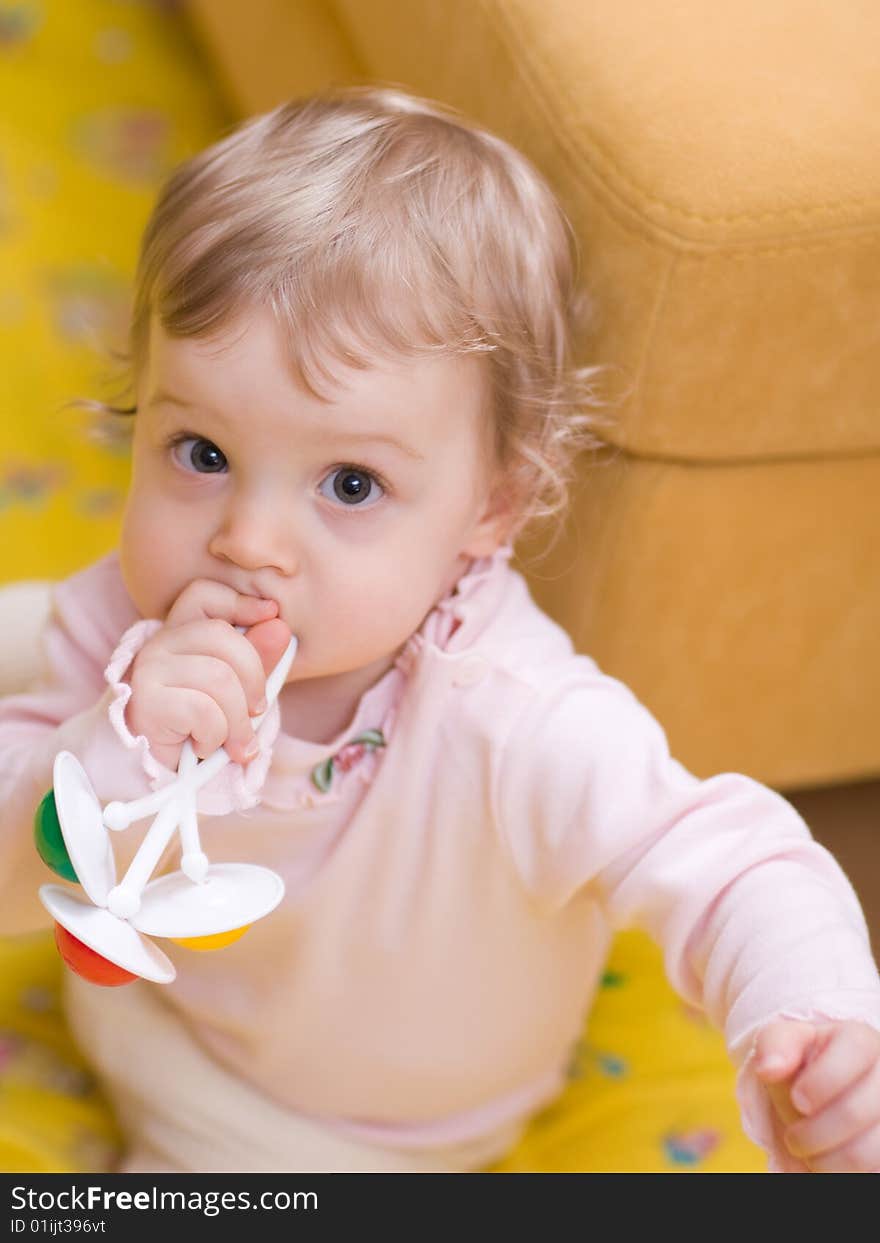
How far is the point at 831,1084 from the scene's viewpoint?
0.67 metres

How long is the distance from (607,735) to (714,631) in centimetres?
32

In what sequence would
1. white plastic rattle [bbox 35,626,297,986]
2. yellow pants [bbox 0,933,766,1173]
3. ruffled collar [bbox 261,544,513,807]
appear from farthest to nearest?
yellow pants [bbox 0,933,766,1173] → ruffled collar [bbox 261,544,513,807] → white plastic rattle [bbox 35,626,297,986]

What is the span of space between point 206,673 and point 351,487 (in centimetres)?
13

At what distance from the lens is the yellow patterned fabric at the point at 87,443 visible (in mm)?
1043

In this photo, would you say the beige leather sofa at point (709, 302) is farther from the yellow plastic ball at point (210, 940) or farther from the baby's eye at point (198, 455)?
the yellow plastic ball at point (210, 940)

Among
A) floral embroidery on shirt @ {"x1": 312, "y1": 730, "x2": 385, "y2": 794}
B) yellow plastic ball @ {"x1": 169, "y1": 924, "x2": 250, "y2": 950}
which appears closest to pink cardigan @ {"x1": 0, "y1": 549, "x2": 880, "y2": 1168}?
floral embroidery on shirt @ {"x1": 312, "y1": 730, "x2": 385, "y2": 794}

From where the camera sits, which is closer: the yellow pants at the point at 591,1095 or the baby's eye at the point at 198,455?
the baby's eye at the point at 198,455

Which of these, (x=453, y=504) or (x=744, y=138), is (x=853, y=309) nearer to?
(x=744, y=138)

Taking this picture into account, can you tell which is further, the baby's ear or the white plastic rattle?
the baby's ear

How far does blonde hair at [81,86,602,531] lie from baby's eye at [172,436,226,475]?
0.06 metres

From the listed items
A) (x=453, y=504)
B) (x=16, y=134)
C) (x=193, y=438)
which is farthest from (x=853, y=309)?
(x=16, y=134)

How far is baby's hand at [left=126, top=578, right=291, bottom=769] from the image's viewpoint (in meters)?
0.74

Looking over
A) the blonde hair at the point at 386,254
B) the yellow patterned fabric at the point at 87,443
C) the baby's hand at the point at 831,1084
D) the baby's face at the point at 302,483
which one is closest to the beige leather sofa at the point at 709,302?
the blonde hair at the point at 386,254

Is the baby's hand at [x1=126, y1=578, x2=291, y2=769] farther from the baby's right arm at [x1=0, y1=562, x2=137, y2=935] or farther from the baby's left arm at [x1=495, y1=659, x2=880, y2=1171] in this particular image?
the baby's left arm at [x1=495, y1=659, x2=880, y2=1171]
